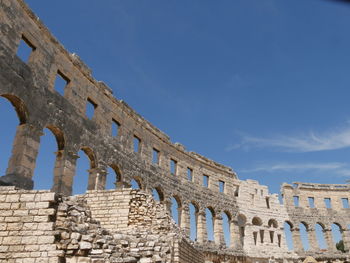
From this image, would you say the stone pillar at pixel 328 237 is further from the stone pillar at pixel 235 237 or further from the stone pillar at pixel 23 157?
the stone pillar at pixel 23 157

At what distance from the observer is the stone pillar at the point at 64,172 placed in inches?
569

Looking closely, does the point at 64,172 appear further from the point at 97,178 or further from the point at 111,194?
the point at 111,194

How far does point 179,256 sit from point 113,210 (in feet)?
10.7

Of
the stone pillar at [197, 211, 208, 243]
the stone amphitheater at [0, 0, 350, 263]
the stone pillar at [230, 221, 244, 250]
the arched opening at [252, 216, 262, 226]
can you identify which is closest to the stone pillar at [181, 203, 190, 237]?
the stone amphitheater at [0, 0, 350, 263]

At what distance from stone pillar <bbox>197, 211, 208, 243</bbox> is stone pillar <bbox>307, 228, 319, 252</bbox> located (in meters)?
13.7

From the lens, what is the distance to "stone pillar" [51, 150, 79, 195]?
14.4 meters

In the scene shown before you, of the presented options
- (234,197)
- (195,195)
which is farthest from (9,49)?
(234,197)

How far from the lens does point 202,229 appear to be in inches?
987

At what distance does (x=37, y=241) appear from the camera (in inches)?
275

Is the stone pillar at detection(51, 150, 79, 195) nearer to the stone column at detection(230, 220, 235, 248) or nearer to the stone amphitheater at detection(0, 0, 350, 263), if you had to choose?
the stone amphitheater at detection(0, 0, 350, 263)

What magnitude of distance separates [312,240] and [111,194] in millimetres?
28520

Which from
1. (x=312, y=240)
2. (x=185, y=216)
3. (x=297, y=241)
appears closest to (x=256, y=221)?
(x=297, y=241)

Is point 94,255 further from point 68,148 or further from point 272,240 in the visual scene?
point 272,240

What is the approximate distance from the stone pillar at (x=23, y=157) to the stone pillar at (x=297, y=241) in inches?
1083
